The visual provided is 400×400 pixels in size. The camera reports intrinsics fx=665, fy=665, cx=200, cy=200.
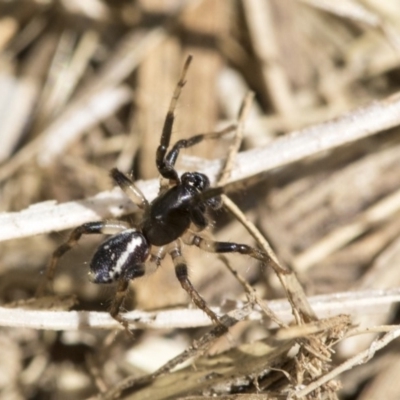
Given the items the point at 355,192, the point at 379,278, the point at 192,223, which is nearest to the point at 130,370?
the point at 192,223

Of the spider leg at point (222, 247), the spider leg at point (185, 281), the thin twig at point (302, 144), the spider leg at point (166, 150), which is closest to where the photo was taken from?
the spider leg at point (185, 281)

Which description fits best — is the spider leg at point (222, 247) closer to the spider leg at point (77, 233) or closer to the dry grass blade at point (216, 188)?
the dry grass blade at point (216, 188)

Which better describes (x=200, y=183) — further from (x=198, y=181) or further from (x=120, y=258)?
(x=120, y=258)

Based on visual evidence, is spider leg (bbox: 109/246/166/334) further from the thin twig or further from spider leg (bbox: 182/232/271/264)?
the thin twig

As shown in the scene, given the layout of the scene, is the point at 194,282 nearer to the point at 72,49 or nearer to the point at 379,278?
the point at 379,278

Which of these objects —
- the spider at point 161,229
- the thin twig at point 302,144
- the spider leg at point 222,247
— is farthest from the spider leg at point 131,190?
the spider leg at point 222,247

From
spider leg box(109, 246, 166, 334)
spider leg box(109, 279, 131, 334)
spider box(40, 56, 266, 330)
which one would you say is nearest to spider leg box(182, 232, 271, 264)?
spider box(40, 56, 266, 330)
